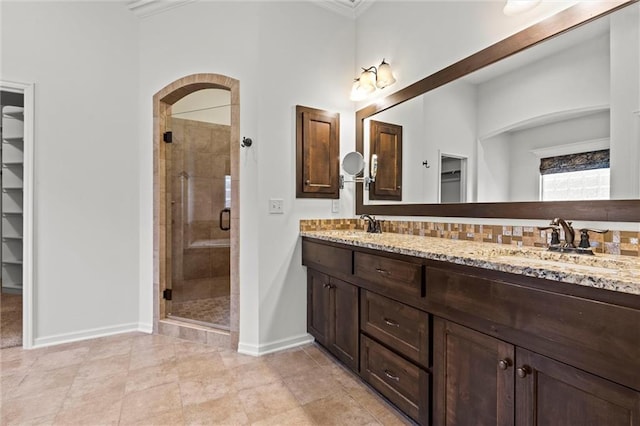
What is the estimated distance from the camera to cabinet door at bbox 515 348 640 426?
84 cm

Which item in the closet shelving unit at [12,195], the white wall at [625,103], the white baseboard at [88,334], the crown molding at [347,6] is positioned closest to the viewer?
the white wall at [625,103]

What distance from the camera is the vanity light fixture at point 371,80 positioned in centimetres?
238

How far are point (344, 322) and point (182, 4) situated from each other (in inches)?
109

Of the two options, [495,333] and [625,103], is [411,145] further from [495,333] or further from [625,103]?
[495,333]

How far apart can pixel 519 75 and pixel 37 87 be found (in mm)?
3302

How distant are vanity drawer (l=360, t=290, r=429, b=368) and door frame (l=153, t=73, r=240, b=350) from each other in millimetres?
1101

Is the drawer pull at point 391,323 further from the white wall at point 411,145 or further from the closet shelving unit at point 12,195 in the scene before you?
the closet shelving unit at point 12,195

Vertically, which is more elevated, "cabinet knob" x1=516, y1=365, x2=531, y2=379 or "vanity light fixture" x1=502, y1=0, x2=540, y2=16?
"vanity light fixture" x1=502, y1=0, x2=540, y2=16

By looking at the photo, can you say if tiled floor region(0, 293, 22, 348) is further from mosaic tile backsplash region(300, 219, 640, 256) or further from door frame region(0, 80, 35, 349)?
mosaic tile backsplash region(300, 219, 640, 256)

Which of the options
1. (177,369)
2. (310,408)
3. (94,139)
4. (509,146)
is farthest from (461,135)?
(94,139)

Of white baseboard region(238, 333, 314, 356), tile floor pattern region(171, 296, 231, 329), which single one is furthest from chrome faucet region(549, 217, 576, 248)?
tile floor pattern region(171, 296, 231, 329)

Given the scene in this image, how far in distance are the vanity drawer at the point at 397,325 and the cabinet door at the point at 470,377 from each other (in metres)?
0.07

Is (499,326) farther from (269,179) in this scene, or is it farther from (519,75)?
(269,179)

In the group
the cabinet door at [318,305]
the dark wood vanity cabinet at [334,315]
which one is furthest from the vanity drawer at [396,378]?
the cabinet door at [318,305]
